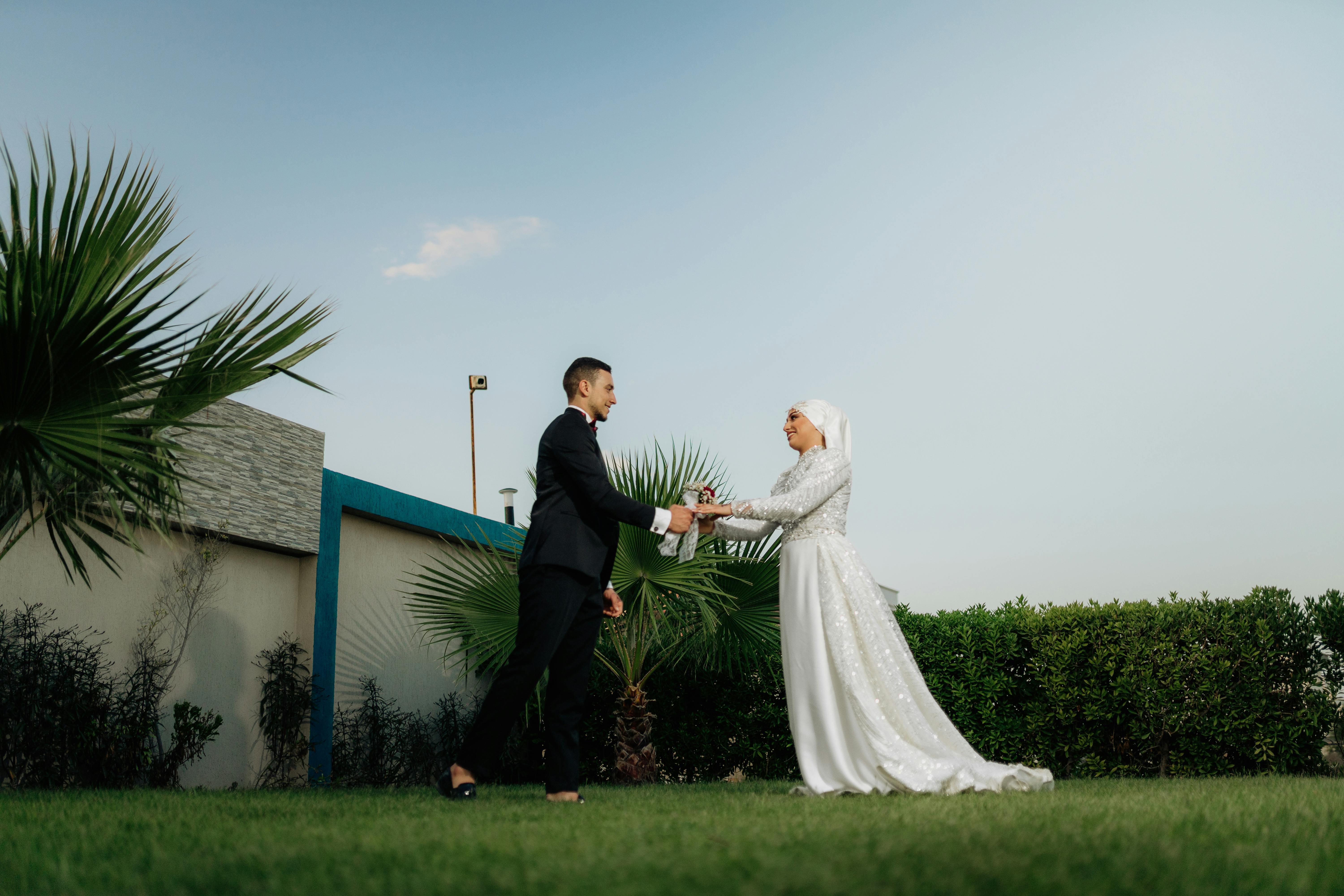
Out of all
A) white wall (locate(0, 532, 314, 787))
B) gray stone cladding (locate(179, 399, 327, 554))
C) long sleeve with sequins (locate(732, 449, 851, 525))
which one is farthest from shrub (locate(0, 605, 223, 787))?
long sleeve with sequins (locate(732, 449, 851, 525))

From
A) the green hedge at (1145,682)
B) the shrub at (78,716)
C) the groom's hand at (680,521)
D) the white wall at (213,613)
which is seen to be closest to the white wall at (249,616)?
the white wall at (213,613)

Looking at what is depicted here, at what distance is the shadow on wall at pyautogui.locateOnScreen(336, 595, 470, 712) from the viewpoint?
8.25 meters

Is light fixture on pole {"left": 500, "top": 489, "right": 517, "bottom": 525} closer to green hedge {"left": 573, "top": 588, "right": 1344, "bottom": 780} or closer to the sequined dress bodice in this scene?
green hedge {"left": 573, "top": 588, "right": 1344, "bottom": 780}

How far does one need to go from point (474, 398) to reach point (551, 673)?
16.2 meters

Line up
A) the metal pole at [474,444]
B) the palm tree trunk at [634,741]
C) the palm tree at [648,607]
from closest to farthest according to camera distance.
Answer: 1. the palm tree at [648,607]
2. the palm tree trunk at [634,741]
3. the metal pole at [474,444]

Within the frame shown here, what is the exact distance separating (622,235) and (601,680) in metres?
5.82

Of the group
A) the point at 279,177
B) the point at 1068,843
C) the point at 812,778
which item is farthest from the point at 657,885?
the point at 279,177

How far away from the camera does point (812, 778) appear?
13.2 feet

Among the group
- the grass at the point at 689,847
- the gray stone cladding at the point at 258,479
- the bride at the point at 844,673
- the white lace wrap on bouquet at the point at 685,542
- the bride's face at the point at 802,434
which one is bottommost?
the grass at the point at 689,847

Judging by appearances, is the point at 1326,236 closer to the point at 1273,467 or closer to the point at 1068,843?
the point at 1273,467

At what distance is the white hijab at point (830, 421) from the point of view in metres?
4.78

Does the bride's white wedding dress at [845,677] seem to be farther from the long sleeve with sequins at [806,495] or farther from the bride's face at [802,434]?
the bride's face at [802,434]

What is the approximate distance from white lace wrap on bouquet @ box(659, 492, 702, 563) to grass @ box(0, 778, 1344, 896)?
4.95ft

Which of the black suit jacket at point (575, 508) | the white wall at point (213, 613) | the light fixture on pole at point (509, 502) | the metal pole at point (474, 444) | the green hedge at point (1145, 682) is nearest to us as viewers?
the black suit jacket at point (575, 508)
